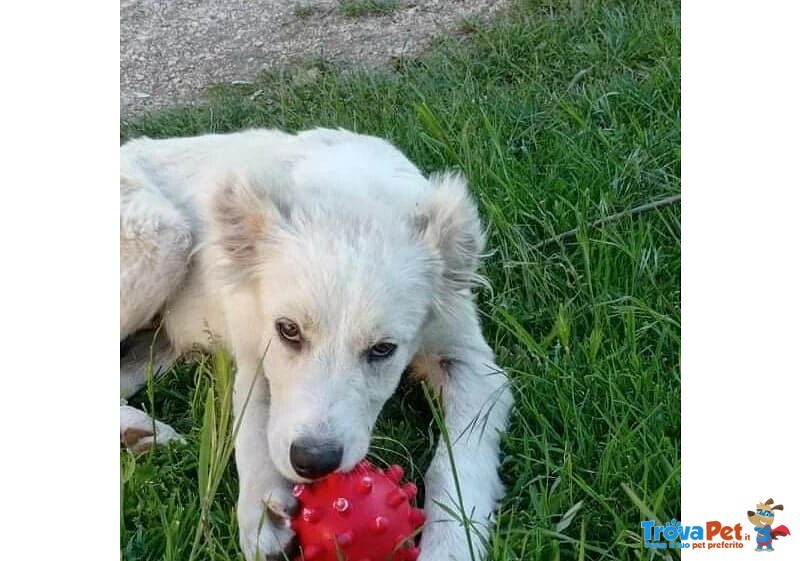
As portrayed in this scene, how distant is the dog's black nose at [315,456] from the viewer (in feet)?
8.71

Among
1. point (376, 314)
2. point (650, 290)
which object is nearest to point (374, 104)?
point (650, 290)

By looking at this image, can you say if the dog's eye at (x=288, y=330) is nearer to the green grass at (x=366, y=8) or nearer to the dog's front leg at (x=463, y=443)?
the dog's front leg at (x=463, y=443)

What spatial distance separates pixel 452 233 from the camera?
3340 mm

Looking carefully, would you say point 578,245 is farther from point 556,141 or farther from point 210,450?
point 210,450

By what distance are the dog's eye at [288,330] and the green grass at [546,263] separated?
0.31 m

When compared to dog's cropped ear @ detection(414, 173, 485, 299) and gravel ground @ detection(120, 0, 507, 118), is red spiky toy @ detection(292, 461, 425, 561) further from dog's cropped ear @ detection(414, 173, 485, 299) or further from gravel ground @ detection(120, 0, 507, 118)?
gravel ground @ detection(120, 0, 507, 118)

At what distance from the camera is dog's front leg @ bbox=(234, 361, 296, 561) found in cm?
273

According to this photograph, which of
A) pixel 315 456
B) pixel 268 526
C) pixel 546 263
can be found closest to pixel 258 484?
pixel 268 526

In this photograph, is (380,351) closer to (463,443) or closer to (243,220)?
(463,443)
